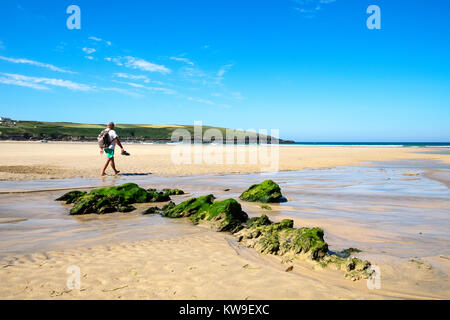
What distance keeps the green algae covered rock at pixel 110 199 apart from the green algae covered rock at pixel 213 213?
141 cm

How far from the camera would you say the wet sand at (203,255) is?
3.42 m

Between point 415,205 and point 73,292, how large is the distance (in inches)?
342

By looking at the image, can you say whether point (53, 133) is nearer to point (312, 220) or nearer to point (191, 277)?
point (312, 220)

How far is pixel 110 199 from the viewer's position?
26.4 feet

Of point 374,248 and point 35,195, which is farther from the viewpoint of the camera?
point 35,195

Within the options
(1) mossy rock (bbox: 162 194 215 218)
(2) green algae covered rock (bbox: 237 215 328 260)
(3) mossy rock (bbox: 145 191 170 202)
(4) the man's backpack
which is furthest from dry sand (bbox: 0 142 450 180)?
(2) green algae covered rock (bbox: 237 215 328 260)

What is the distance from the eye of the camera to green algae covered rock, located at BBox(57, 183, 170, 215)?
752 cm

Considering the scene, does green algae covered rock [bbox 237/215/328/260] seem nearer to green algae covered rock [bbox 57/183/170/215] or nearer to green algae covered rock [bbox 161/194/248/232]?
green algae covered rock [bbox 161/194/248/232]
